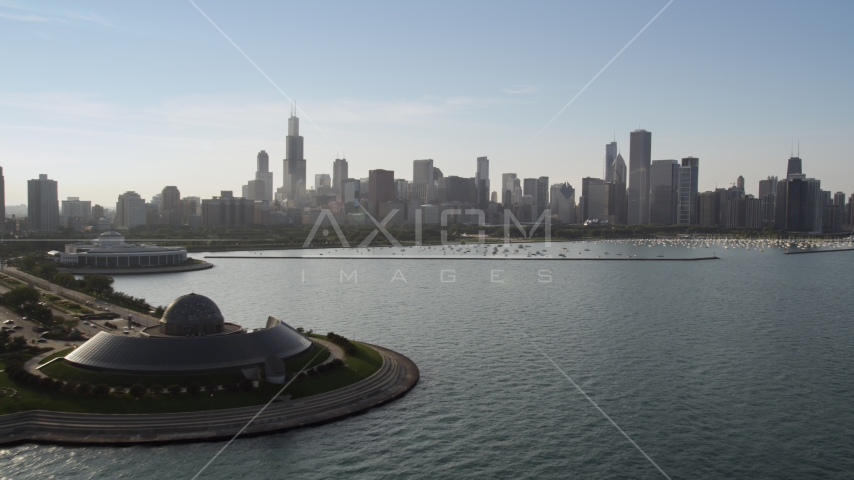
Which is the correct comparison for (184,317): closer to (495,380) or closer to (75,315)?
(495,380)

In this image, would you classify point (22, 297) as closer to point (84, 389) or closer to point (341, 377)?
point (84, 389)

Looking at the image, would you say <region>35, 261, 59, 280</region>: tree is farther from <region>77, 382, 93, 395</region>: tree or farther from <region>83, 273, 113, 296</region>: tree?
<region>77, 382, 93, 395</region>: tree

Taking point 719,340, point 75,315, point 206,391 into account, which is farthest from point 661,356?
point 75,315

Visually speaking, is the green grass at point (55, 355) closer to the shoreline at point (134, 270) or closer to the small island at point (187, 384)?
the small island at point (187, 384)

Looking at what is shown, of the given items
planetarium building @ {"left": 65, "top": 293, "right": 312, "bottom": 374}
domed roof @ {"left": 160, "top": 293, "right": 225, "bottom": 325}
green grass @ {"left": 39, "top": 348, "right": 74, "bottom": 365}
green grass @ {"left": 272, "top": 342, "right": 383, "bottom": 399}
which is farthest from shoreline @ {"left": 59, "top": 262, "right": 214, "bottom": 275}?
green grass @ {"left": 272, "top": 342, "right": 383, "bottom": 399}

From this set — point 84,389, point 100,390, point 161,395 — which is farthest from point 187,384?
point 84,389

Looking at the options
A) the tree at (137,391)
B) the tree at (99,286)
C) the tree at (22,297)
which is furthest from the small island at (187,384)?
the tree at (99,286)

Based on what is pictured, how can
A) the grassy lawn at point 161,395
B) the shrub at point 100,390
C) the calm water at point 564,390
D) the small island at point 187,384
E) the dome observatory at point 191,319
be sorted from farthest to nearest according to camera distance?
the dome observatory at point 191,319, the shrub at point 100,390, the grassy lawn at point 161,395, the small island at point 187,384, the calm water at point 564,390
